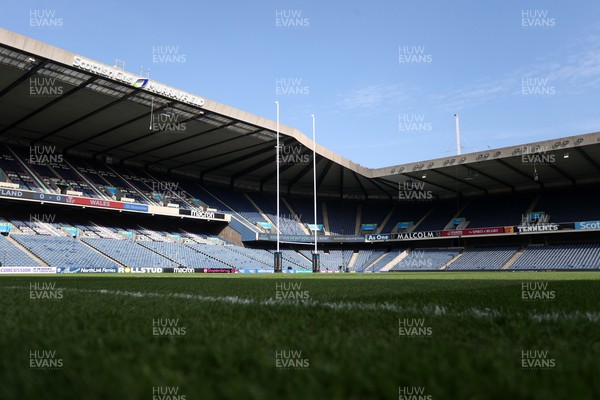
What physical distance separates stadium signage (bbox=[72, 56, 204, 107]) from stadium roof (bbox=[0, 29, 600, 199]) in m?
0.05

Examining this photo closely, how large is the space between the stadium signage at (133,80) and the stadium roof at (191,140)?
5 cm

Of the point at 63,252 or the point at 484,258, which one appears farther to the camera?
the point at 484,258

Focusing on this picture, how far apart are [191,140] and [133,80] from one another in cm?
1123

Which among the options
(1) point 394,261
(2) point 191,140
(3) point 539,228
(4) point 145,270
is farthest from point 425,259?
(4) point 145,270

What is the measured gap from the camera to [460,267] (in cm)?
3972

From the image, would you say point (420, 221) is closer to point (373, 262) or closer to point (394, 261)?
point (394, 261)

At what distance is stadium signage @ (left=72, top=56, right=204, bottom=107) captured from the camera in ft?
70.5

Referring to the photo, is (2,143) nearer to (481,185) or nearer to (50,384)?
(50,384)

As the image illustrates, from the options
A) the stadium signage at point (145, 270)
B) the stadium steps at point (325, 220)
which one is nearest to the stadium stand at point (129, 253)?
the stadium signage at point (145, 270)

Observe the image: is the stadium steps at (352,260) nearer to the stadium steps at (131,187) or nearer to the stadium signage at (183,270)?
the stadium signage at (183,270)

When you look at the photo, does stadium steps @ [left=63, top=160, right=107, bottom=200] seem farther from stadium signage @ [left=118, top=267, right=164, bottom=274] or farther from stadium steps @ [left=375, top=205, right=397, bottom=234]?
stadium steps @ [left=375, top=205, right=397, bottom=234]

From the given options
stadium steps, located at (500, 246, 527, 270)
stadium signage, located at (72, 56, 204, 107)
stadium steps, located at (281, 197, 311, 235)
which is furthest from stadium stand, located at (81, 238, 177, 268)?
stadium steps, located at (500, 246, 527, 270)

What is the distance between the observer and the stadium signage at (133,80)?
21.5m

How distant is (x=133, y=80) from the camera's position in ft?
76.4
